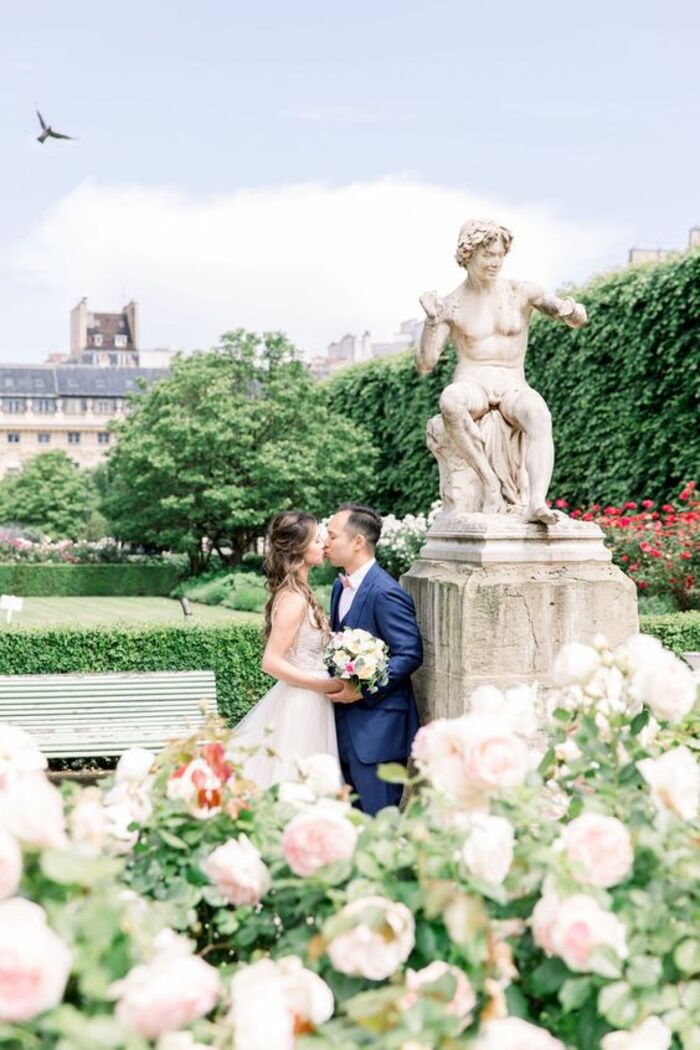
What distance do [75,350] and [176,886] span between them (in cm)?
10830

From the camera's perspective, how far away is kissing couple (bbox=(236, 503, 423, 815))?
4.78 m

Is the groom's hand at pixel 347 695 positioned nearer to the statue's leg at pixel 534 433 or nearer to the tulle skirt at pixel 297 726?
the tulle skirt at pixel 297 726

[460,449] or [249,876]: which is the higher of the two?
[460,449]

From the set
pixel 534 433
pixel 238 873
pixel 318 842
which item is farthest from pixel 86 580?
pixel 318 842

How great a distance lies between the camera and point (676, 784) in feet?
6.34

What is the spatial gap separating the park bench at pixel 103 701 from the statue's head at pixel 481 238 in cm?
410

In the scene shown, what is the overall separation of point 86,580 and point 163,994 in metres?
30.0

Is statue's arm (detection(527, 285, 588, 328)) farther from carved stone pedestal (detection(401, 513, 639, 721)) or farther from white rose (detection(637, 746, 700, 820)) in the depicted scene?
white rose (detection(637, 746, 700, 820))

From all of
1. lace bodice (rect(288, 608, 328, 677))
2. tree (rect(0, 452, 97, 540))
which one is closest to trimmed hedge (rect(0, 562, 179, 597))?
lace bodice (rect(288, 608, 328, 677))

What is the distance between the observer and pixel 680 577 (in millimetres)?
12242

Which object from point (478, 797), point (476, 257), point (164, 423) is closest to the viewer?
point (478, 797)

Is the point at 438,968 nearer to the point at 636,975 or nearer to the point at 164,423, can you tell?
the point at 636,975

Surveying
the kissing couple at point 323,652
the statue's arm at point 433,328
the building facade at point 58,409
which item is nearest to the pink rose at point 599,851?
the kissing couple at point 323,652

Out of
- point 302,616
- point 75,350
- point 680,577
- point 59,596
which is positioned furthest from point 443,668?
point 75,350
